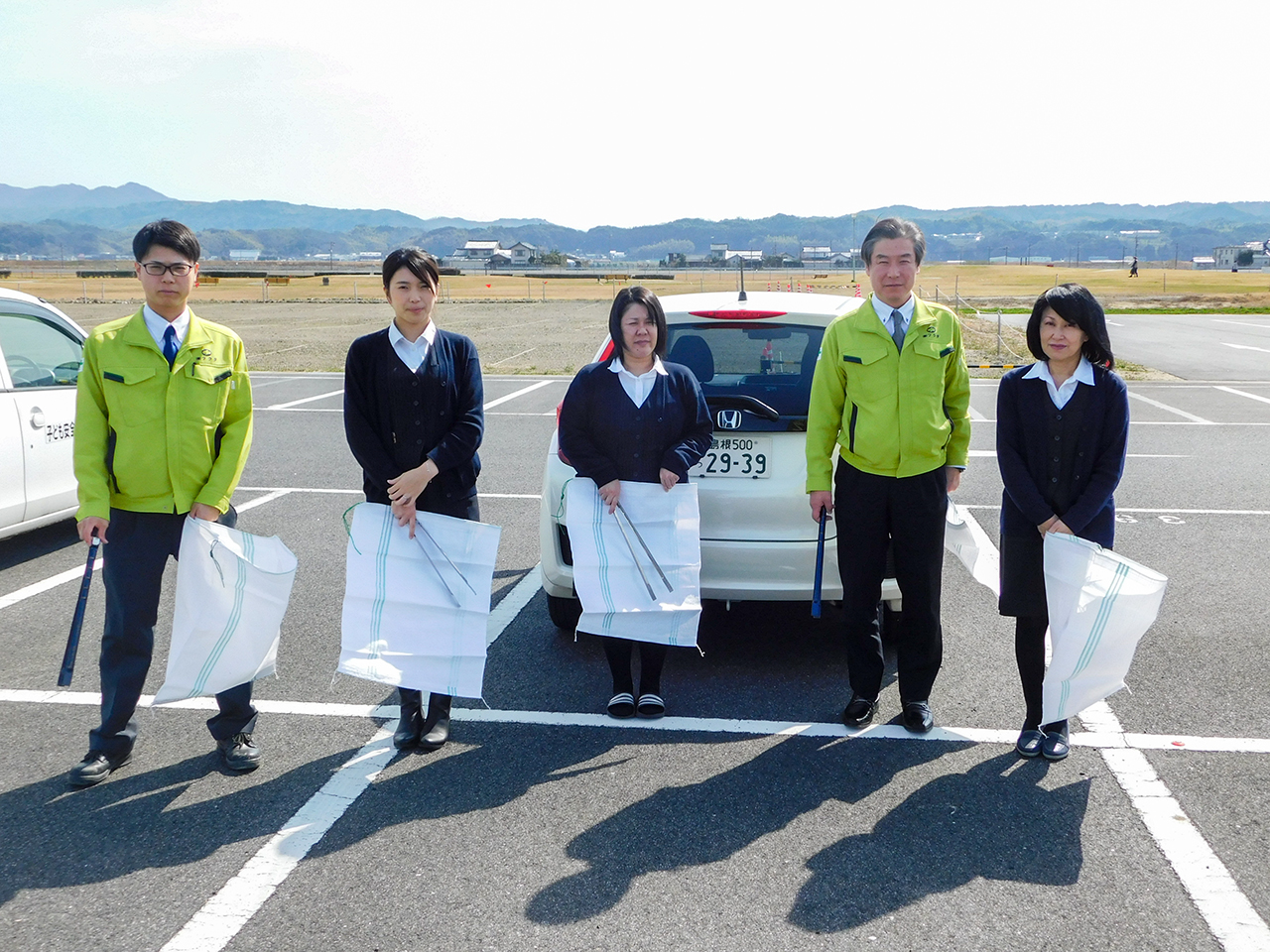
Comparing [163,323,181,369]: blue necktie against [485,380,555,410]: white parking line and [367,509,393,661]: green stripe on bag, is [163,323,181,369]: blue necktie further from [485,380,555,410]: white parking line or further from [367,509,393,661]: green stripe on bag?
[485,380,555,410]: white parking line

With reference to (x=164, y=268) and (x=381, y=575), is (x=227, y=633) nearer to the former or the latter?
(x=381, y=575)

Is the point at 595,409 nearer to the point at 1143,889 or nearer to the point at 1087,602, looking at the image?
the point at 1087,602

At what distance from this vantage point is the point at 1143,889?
297 cm

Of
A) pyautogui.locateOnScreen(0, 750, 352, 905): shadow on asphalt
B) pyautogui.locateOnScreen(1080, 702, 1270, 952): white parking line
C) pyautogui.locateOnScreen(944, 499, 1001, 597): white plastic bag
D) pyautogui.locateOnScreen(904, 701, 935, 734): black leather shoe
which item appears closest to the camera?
pyautogui.locateOnScreen(1080, 702, 1270, 952): white parking line

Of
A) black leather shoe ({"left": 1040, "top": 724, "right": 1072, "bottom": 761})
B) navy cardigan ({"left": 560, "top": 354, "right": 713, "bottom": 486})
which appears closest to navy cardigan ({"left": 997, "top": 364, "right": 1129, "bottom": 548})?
black leather shoe ({"left": 1040, "top": 724, "right": 1072, "bottom": 761})

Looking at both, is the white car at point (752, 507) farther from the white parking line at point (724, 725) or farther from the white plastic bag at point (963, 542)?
the white parking line at point (724, 725)

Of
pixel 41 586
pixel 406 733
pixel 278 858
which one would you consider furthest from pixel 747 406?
pixel 41 586

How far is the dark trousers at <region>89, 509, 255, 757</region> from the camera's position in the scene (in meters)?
3.67

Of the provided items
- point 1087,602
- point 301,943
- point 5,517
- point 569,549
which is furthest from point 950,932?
point 5,517

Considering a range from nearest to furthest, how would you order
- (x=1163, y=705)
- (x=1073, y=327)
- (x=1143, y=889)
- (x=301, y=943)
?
1. (x=301, y=943)
2. (x=1143, y=889)
3. (x=1073, y=327)
4. (x=1163, y=705)

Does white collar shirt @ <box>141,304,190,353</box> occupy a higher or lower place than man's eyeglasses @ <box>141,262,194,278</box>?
lower

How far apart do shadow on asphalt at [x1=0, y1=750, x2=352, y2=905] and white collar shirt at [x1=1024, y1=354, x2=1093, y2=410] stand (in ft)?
9.44

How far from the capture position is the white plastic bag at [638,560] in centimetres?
415

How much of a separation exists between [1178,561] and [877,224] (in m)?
3.76
